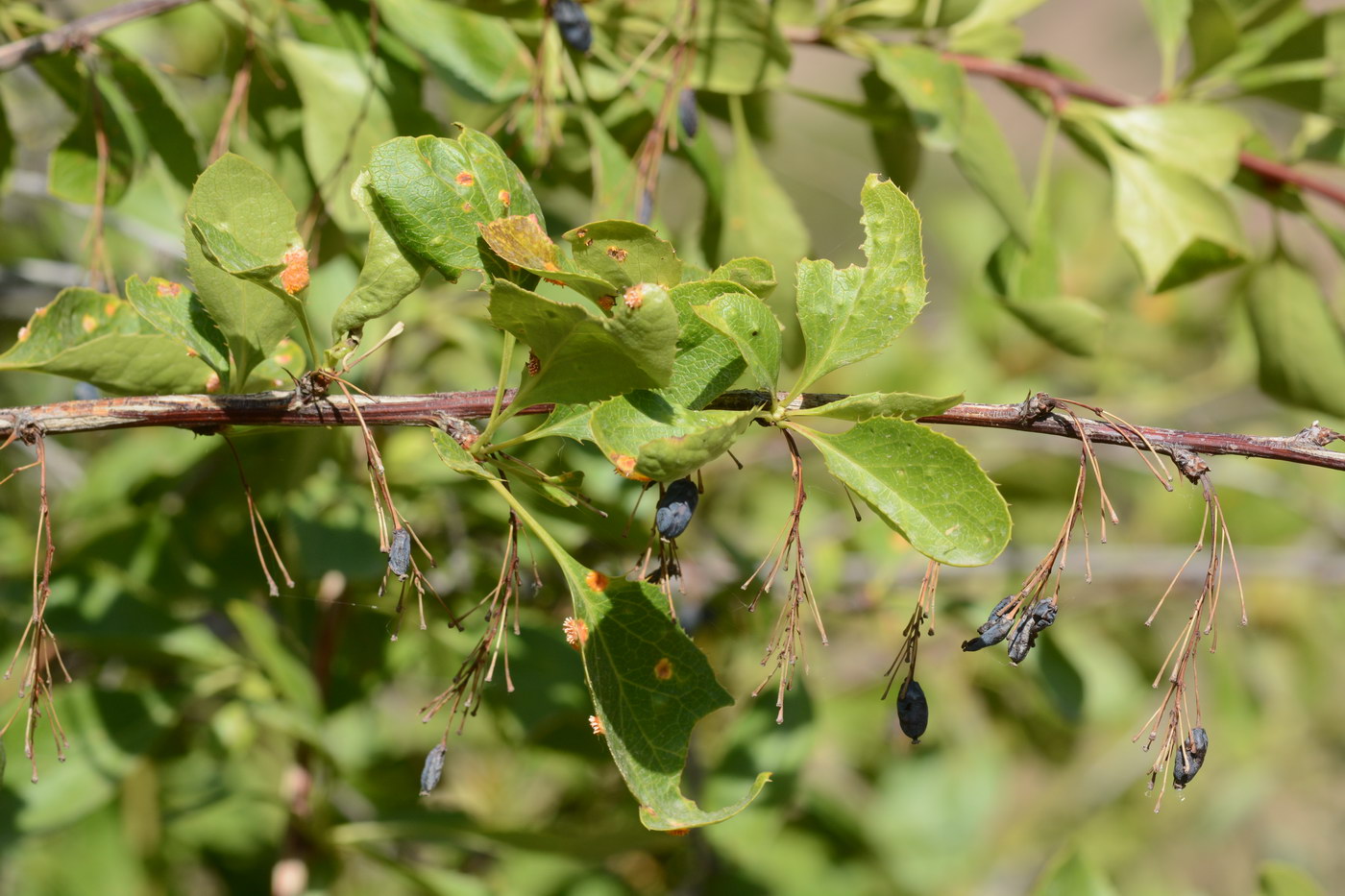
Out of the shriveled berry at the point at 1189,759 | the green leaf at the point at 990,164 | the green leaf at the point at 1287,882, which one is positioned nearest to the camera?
the shriveled berry at the point at 1189,759

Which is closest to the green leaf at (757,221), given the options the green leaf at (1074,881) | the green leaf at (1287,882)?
the green leaf at (1074,881)

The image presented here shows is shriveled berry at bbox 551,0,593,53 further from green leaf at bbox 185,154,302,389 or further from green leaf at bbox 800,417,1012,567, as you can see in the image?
green leaf at bbox 800,417,1012,567

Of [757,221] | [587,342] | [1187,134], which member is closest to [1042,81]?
[1187,134]

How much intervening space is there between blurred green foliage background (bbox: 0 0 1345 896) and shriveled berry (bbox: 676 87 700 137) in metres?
0.18

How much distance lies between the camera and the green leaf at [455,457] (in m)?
0.73

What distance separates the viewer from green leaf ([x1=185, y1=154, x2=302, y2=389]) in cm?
76

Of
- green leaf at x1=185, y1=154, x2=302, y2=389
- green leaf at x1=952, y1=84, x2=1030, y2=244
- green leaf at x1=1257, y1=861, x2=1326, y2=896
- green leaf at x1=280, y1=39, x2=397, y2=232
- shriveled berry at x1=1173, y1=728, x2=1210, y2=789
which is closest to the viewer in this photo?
green leaf at x1=185, y1=154, x2=302, y2=389

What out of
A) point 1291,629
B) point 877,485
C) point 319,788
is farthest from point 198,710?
point 1291,629

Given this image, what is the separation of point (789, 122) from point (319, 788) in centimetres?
215

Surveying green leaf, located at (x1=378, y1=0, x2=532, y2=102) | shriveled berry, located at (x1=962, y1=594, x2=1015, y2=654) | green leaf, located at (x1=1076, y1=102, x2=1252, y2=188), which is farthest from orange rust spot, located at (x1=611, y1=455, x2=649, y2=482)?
green leaf, located at (x1=1076, y1=102, x2=1252, y2=188)

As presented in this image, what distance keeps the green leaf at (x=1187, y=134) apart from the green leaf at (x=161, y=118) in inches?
46.3

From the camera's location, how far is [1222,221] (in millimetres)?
1319

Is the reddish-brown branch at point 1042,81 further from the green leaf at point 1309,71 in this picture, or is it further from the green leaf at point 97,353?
the green leaf at point 97,353

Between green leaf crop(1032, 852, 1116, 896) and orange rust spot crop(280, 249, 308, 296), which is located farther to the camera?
green leaf crop(1032, 852, 1116, 896)
